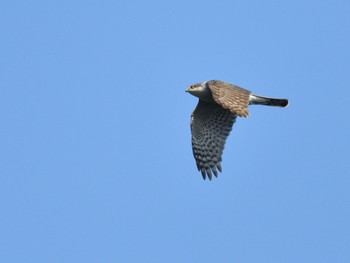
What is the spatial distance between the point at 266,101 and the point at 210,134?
1.75 meters

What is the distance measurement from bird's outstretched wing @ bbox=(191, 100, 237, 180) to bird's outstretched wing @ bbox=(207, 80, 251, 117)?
122cm

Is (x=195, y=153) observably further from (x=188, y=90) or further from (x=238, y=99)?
(x=238, y=99)

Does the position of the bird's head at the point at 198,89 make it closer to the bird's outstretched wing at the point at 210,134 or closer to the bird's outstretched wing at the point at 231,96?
the bird's outstretched wing at the point at 231,96

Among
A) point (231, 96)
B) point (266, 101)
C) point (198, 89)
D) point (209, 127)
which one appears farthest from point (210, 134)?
point (231, 96)

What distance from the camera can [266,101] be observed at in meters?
21.1

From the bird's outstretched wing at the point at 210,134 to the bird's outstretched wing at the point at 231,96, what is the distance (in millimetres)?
1221

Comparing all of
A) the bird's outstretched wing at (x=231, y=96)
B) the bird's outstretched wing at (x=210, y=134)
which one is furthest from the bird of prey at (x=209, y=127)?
the bird's outstretched wing at (x=231, y=96)

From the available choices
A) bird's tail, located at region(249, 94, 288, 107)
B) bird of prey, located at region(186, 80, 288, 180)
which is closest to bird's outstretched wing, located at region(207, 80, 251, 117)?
bird's tail, located at region(249, 94, 288, 107)

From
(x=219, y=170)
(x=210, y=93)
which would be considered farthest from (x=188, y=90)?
(x=219, y=170)

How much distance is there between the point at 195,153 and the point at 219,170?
75cm

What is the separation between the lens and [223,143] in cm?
2191

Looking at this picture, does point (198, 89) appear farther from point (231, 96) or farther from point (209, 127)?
point (231, 96)

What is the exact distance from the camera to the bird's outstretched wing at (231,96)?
61.1 ft

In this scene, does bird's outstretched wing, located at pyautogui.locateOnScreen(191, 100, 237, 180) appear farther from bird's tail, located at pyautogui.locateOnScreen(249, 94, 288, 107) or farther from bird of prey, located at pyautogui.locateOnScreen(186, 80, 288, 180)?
bird's tail, located at pyautogui.locateOnScreen(249, 94, 288, 107)
